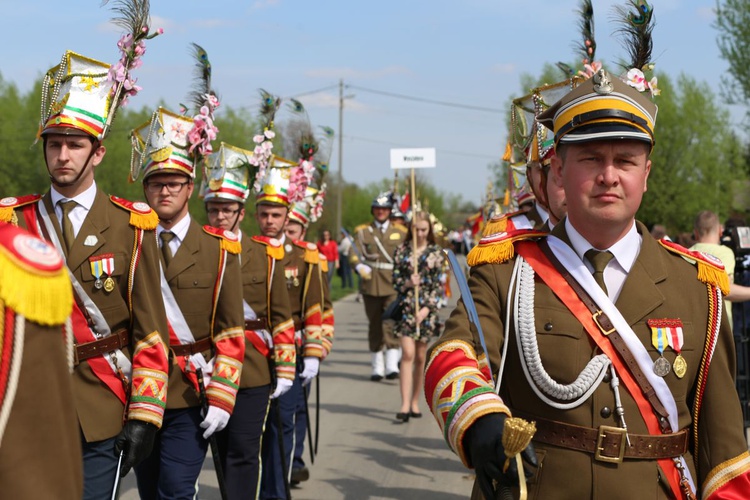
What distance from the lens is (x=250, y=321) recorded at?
662 centimetres

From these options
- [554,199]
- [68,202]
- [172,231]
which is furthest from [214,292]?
[554,199]

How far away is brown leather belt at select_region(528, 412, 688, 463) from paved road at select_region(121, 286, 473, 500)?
4645mm

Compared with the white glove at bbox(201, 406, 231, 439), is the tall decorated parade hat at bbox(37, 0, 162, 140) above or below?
above

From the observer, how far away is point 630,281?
306 centimetres

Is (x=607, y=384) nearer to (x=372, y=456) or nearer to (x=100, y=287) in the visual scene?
(x=100, y=287)

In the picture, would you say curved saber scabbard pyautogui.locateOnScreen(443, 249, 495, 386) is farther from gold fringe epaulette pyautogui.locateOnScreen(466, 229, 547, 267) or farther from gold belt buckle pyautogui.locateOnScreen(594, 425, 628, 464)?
gold belt buckle pyautogui.locateOnScreen(594, 425, 628, 464)

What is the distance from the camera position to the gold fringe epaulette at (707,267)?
124 inches

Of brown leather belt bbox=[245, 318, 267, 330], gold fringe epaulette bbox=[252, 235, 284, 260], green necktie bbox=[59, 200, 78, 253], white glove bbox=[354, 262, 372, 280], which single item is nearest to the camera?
green necktie bbox=[59, 200, 78, 253]

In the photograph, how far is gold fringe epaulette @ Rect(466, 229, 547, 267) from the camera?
314 cm

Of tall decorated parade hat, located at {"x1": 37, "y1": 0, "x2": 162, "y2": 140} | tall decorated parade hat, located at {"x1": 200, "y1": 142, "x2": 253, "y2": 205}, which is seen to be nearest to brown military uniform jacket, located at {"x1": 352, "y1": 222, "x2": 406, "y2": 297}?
tall decorated parade hat, located at {"x1": 200, "y1": 142, "x2": 253, "y2": 205}

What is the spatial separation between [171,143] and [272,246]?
53.7 inches

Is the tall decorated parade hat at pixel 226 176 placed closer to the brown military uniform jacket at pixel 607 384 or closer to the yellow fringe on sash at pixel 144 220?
the yellow fringe on sash at pixel 144 220

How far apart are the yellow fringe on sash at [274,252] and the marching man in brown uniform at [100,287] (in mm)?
2281

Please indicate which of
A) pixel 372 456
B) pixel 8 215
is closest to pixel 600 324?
pixel 8 215
